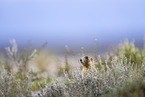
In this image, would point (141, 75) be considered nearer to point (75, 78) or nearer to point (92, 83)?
point (92, 83)

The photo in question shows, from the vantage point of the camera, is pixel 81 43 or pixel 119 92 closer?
pixel 119 92

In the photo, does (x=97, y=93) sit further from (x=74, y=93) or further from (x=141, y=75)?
(x=141, y=75)

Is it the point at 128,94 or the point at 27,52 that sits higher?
the point at 27,52

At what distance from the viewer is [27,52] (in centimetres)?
672

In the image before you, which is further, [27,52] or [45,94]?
[27,52]

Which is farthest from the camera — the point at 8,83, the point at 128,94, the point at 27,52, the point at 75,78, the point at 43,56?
the point at 43,56

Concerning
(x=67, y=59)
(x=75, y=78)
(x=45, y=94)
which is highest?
(x=67, y=59)

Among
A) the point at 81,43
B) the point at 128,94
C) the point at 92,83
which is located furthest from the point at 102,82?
the point at 81,43

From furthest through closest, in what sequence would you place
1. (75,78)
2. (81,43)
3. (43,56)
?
(43,56) → (81,43) → (75,78)

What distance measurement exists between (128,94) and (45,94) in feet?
5.65

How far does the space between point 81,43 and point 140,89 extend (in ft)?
8.08

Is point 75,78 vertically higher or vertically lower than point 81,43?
lower

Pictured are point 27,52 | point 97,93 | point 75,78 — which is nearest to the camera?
point 97,93

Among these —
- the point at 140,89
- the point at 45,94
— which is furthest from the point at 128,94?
the point at 45,94
